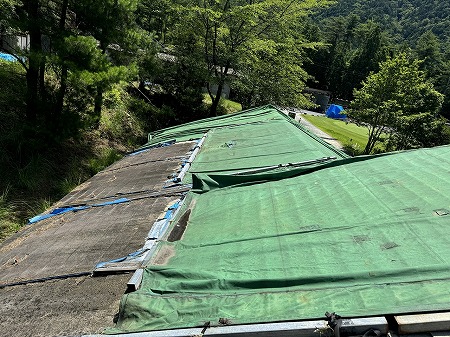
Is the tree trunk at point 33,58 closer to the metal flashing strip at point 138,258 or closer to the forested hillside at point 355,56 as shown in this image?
the metal flashing strip at point 138,258

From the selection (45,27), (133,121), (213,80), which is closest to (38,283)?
(45,27)

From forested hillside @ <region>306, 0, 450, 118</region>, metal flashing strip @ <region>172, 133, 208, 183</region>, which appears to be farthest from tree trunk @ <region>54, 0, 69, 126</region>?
forested hillside @ <region>306, 0, 450, 118</region>

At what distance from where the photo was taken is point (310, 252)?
3020 millimetres

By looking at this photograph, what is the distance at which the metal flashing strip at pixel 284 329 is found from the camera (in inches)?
81.2

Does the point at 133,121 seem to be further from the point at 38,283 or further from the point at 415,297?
the point at 415,297

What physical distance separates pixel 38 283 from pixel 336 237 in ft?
10.4

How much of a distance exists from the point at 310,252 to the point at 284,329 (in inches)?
38.4

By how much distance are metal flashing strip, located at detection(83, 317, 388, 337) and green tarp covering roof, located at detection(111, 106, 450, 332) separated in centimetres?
6

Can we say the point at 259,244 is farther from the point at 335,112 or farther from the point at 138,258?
the point at 335,112

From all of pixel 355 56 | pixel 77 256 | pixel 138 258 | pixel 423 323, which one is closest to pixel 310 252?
pixel 423 323

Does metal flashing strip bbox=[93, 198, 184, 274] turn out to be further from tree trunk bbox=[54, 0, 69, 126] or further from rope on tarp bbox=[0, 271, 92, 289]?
tree trunk bbox=[54, 0, 69, 126]

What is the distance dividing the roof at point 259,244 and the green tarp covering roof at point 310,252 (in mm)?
12

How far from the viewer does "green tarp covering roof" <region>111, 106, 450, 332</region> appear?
2391mm

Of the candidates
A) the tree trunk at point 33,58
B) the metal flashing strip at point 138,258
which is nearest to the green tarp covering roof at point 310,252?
the metal flashing strip at point 138,258
